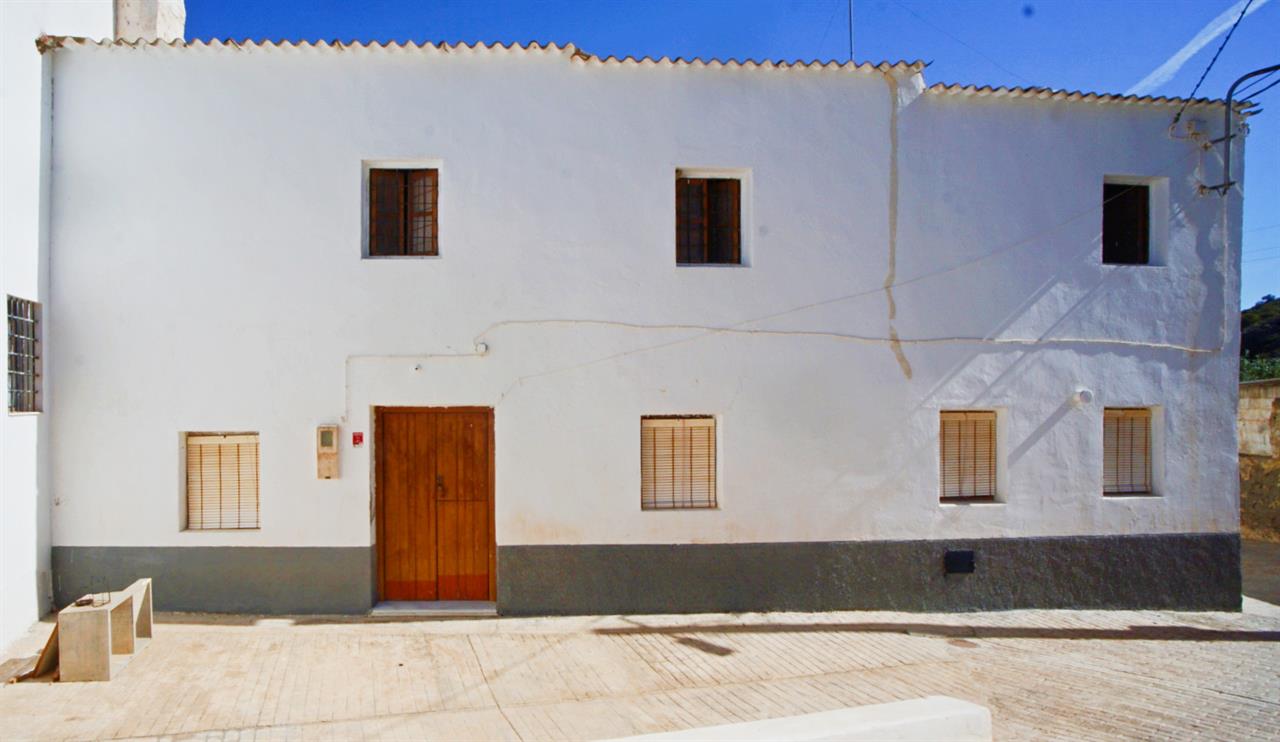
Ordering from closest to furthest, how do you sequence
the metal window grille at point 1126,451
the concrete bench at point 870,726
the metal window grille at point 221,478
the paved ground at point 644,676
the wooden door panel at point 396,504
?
the concrete bench at point 870,726, the paved ground at point 644,676, the metal window grille at point 221,478, the wooden door panel at point 396,504, the metal window grille at point 1126,451

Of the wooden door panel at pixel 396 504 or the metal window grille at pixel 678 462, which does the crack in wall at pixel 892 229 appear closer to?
the metal window grille at pixel 678 462

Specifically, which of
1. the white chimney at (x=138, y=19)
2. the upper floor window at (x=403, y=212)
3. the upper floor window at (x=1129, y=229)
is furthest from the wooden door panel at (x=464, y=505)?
the upper floor window at (x=1129, y=229)

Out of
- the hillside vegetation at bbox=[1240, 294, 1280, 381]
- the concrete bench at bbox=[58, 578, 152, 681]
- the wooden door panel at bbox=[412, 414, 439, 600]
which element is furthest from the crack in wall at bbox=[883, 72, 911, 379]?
the hillside vegetation at bbox=[1240, 294, 1280, 381]

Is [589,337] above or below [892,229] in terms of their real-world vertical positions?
Answer: below

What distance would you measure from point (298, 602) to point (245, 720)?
2288mm

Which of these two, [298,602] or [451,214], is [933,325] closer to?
[451,214]

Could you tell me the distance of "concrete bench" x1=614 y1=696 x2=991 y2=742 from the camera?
4652mm

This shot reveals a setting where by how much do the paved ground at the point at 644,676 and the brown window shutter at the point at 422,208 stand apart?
366cm

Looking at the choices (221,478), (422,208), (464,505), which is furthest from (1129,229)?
(221,478)

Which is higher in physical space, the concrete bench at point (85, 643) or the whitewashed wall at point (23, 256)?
the whitewashed wall at point (23, 256)

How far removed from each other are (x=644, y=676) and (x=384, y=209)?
4.95 meters

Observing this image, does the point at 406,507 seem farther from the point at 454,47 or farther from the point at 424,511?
the point at 454,47

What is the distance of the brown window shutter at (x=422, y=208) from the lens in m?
7.72

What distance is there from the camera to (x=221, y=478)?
24.7 ft
